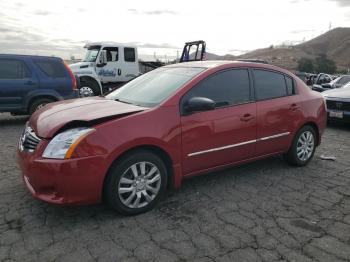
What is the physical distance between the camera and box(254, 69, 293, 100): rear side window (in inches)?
178

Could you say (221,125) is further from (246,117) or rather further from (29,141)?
(29,141)

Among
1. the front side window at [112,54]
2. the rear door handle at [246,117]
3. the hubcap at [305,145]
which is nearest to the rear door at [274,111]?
the rear door handle at [246,117]

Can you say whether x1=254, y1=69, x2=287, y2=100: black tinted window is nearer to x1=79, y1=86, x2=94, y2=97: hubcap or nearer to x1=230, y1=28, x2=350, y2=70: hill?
x1=79, y1=86, x2=94, y2=97: hubcap

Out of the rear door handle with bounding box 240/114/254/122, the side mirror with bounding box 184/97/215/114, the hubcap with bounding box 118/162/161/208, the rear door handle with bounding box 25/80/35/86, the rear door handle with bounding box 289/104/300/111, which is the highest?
the rear door handle with bounding box 25/80/35/86

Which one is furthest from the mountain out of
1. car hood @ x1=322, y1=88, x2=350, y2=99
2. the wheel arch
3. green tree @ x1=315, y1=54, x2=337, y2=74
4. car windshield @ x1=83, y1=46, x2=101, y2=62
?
the wheel arch

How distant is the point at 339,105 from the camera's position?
27.2ft

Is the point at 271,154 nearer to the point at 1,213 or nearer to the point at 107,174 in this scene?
the point at 107,174

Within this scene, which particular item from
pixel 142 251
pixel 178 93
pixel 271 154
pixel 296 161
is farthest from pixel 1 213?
pixel 296 161

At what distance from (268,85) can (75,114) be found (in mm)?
2653

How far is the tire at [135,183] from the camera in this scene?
3.30 meters

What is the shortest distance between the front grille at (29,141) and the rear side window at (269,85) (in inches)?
109

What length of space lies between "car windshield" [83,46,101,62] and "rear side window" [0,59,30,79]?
5.78m

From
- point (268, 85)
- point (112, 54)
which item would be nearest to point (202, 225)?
point (268, 85)

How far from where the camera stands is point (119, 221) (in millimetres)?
3381
